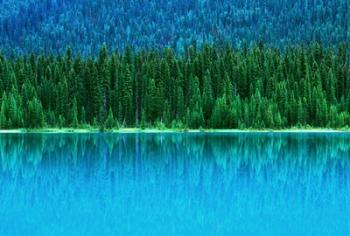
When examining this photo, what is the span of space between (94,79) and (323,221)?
306 ft

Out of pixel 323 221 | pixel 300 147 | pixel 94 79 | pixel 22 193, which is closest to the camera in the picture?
pixel 323 221

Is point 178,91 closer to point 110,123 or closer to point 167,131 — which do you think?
point 167,131

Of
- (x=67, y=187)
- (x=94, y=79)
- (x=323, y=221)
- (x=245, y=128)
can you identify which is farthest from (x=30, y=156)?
(x=94, y=79)

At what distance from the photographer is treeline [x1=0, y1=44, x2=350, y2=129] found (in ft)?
348

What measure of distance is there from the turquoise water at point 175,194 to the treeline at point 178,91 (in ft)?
166

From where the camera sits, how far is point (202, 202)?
31031mm

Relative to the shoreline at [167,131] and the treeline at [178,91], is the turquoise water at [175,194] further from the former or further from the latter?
the treeline at [178,91]

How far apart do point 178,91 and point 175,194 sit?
82.7 m

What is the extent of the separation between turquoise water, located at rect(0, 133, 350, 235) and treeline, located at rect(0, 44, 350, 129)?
50631 millimetres

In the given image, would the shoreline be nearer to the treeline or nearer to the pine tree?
the pine tree

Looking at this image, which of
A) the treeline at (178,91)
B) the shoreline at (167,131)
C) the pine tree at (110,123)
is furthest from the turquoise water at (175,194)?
the treeline at (178,91)

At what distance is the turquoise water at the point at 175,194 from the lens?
85.0 ft

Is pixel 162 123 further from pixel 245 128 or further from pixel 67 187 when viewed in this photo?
pixel 67 187

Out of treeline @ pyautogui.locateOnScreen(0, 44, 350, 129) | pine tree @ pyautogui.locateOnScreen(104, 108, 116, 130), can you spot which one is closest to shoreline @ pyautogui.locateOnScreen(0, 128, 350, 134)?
pine tree @ pyautogui.locateOnScreen(104, 108, 116, 130)
